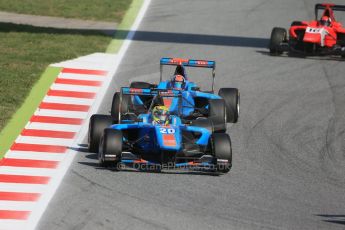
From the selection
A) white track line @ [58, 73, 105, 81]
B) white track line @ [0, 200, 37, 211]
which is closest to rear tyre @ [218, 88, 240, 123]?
white track line @ [58, 73, 105, 81]

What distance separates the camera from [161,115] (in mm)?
18359

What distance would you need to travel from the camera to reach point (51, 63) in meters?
26.5

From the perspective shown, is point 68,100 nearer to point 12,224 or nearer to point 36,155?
point 36,155

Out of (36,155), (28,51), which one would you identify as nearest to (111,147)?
(36,155)

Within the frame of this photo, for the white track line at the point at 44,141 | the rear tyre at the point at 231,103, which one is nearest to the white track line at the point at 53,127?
the white track line at the point at 44,141

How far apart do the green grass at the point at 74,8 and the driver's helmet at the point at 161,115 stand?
591 inches

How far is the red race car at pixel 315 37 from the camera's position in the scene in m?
27.9

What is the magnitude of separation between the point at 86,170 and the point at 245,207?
320cm

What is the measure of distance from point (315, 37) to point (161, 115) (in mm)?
10554

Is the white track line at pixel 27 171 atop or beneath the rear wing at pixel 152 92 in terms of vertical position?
beneath

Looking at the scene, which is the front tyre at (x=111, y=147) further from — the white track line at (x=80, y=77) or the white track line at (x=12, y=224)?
the white track line at (x=80, y=77)

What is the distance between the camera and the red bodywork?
27859 mm

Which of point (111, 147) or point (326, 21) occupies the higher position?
point (326, 21)

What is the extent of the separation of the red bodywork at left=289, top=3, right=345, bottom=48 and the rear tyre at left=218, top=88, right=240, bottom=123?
708cm
